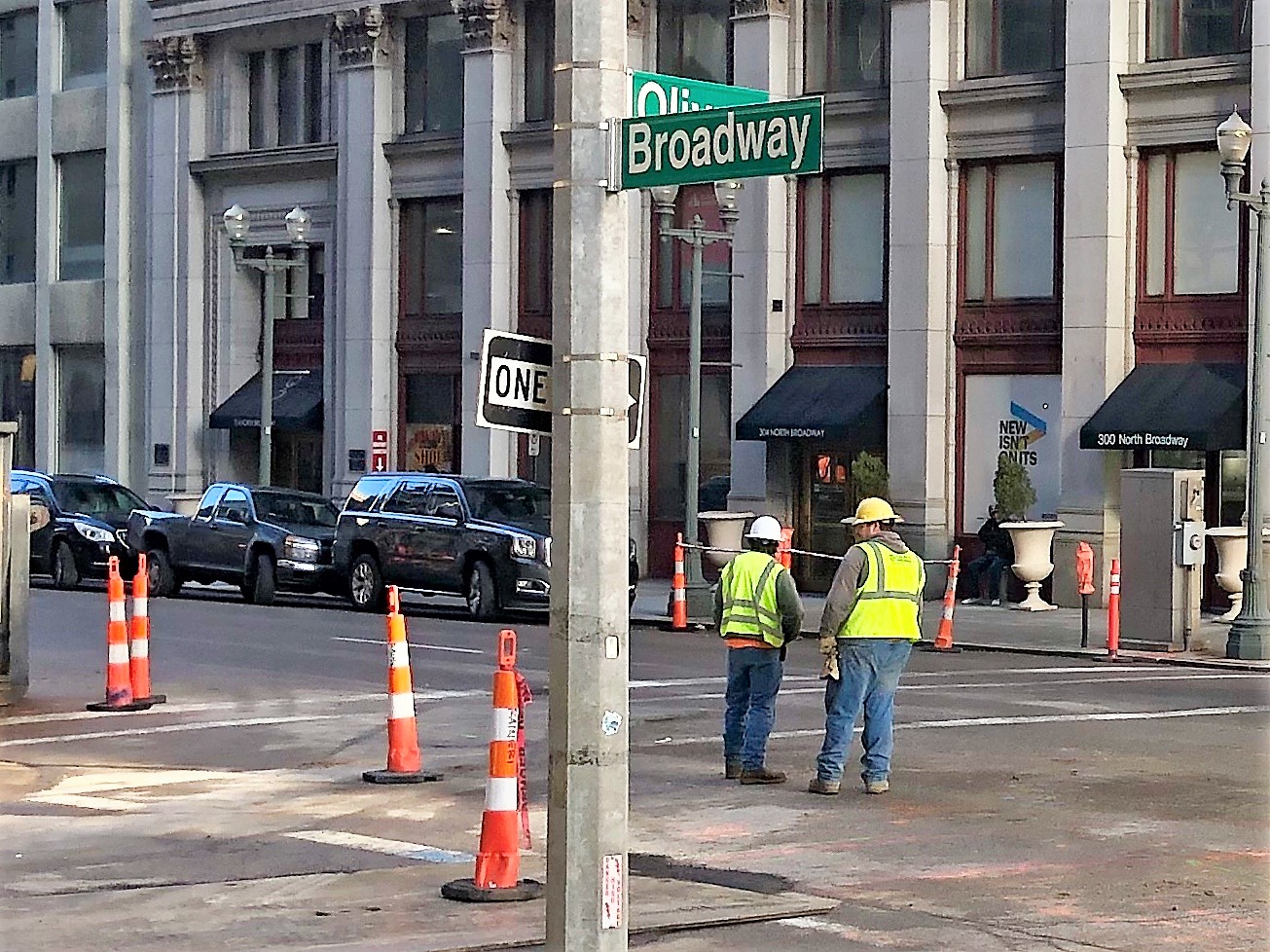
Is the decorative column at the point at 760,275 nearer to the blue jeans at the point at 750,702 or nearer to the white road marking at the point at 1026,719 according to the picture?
the white road marking at the point at 1026,719

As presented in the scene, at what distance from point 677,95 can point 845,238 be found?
28.2 metres

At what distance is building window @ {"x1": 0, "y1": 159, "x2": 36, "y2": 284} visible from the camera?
167 feet

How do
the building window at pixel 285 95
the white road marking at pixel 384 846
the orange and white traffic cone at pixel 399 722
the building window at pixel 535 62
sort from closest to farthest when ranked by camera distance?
the white road marking at pixel 384 846 < the orange and white traffic cone at pixel 399 722 < the building window at pixel 535 62 < the building window at pixel 285 95

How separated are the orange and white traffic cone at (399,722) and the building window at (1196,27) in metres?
19.7

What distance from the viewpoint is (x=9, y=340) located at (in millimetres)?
51031

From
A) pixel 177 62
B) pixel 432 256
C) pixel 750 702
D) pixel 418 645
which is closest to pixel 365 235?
pixel 432 256

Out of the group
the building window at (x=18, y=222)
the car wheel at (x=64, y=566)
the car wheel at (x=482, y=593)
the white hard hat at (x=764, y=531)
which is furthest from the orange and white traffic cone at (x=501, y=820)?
the building window at (x=18, y=222)

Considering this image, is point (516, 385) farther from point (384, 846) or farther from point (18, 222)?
point (18, 222)

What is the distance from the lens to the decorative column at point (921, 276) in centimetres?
3316

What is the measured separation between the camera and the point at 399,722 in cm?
1426

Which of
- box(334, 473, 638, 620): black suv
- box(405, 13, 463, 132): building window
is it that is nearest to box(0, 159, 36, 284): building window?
box(405, 13, 463, 132): building window

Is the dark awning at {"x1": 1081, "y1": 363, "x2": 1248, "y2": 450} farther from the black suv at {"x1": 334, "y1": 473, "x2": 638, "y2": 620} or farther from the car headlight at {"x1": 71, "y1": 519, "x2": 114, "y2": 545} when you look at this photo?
the car headlight at {"x1": 71, "y1": 519, "x2": 114, "y2": 545}

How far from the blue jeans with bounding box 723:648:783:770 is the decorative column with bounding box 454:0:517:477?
24.8m

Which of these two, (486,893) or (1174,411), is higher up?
(1174,411)
